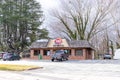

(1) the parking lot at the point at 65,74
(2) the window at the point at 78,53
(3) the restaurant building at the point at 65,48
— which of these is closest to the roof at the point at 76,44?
(3) the restaurant building at the point at 65,48

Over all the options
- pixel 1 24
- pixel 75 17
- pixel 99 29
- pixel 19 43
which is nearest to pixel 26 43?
pixel 19 43

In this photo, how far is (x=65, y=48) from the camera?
56219 millimetres

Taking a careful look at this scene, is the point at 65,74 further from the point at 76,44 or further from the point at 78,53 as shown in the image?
the point at 76,44

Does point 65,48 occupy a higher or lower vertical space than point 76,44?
lower

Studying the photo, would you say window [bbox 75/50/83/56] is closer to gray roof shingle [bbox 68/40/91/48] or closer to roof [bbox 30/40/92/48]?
roof [bbox 30/40/92/48]

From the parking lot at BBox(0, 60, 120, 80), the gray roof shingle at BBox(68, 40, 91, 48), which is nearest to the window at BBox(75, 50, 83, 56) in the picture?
the gray roof shingle at BBox(68, 40, 91, 48)

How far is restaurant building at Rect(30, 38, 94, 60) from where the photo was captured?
54.8 m

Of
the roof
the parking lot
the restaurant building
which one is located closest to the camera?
the parking lot

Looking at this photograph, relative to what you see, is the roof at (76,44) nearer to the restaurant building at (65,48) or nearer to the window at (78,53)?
the restaurant building at (65,48)

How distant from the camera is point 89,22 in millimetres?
67438

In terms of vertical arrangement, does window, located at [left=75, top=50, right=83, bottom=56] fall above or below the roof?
below

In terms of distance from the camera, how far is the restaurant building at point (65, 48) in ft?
180

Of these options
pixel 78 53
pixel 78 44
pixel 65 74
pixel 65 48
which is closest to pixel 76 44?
pixel 78 44

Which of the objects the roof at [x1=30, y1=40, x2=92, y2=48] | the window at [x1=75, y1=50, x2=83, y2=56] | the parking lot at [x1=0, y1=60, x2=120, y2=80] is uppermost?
the roof at [x1=30, y1=40, x2=92, y2=48]
